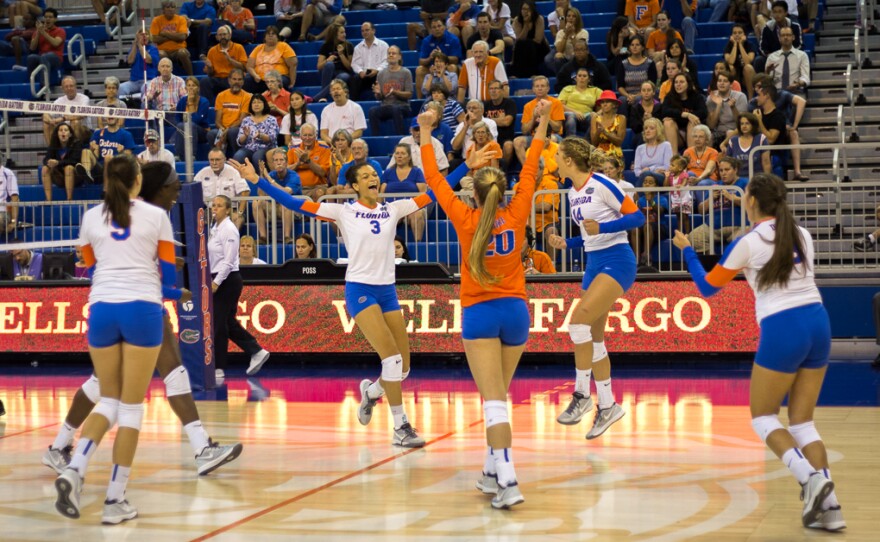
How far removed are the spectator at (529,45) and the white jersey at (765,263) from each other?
12153 mm

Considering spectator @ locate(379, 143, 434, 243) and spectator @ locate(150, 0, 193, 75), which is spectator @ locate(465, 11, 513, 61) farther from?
spectator @ locate(150, 0, 193, 75)

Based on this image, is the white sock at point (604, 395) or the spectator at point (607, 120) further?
the spectator at point (607, 120)

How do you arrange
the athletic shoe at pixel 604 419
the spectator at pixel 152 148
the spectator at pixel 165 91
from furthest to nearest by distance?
the spectator at pixel 165 91 → the spectator at pixel 152 148 → the athletic shoe at pixel 604 419

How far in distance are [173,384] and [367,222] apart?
208cm

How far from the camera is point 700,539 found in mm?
6270

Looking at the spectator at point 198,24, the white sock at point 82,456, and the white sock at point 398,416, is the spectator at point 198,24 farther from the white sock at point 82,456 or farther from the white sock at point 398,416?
the white sock at point 82,456

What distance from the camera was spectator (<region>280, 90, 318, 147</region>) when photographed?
56.2 feet

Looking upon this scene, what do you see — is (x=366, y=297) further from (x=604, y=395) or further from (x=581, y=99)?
(x=581, y=99)

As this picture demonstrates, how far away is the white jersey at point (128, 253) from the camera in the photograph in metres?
6.77

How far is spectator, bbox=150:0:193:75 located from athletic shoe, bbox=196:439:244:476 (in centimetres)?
1316

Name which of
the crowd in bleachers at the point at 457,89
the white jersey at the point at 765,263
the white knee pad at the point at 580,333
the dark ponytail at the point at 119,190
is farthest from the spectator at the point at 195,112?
the white jersey at the point at 765,263

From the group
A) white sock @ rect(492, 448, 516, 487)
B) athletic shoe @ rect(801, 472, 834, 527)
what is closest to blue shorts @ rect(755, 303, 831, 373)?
athletic shoe @ rect(801, 472, 834, 527)

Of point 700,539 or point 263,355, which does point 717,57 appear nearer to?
point 263,355

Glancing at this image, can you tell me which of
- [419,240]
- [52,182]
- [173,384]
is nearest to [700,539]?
[173,384]
